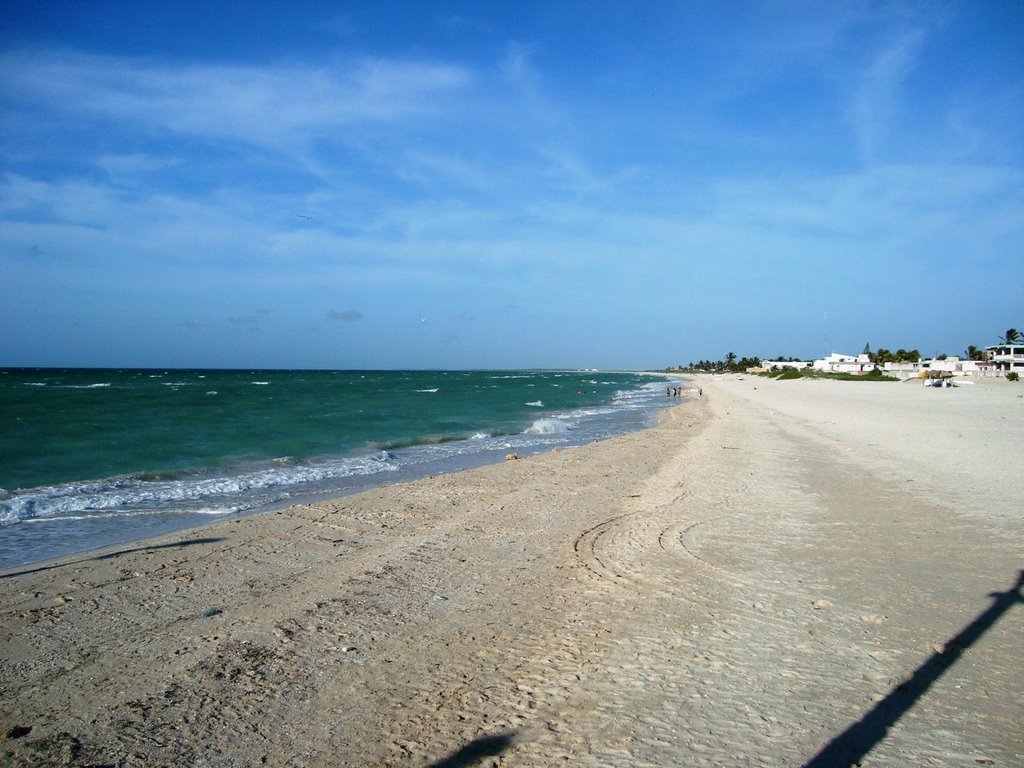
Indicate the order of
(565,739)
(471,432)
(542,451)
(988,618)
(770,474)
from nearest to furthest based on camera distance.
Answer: (565,739) < (988,618) < (770,474) < (542,451) < (471,432)

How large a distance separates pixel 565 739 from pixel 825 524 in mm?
6416

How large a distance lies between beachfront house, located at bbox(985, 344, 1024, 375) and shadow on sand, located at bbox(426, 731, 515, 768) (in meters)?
83.7

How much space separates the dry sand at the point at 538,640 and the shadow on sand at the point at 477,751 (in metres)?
0.02

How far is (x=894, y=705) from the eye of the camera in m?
4.04

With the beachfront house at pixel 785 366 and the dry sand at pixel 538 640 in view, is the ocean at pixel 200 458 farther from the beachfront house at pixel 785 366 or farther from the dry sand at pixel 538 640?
the beachfront house at pixel 785 366

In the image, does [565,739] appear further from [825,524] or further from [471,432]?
[471,432]

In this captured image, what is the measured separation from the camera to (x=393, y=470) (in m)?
16.2

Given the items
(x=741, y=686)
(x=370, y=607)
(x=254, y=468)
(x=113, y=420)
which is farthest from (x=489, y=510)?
(x=113, y=420)

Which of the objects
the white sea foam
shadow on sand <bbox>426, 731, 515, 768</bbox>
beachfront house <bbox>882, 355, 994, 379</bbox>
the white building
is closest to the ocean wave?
shadow on sand <bbox>426, 731, 515, 768</bbox>

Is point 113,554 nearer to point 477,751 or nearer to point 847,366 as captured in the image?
point 477,751

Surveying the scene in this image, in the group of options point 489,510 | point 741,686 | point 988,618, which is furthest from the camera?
point 489,510

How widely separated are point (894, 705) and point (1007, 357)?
105 m

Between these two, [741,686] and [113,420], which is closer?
[741,686]

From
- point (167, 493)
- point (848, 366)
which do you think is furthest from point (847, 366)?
point (167, 493)
